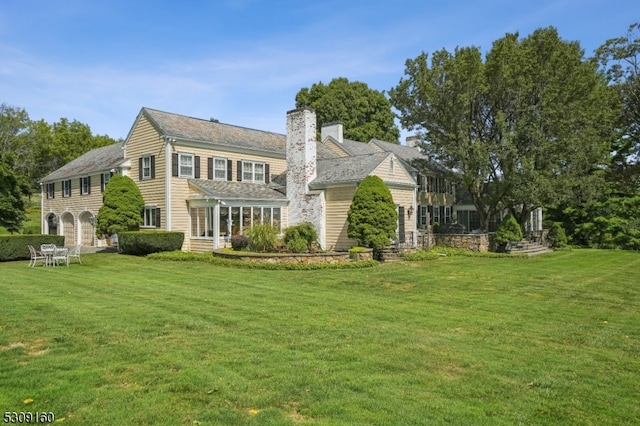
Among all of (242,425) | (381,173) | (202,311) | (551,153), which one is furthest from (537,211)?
(242,425)

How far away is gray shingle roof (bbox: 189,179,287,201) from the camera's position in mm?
21625

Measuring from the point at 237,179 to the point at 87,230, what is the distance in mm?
11501

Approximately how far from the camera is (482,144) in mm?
22484

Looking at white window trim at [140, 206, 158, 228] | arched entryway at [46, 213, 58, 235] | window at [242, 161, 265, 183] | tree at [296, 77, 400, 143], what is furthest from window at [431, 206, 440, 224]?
arched entryway at [46, 213, 58, 235]

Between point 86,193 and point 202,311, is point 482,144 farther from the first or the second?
point 86,193

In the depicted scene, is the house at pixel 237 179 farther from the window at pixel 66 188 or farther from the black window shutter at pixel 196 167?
the window at pixel 66 188

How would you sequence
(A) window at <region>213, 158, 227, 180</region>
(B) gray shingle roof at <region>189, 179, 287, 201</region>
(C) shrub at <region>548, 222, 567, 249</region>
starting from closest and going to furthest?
(B) gray shingle roof at <region>189, 179, 287, 201</region> → (A) window at <region>213, 158, 227, 180</region> → (C) shrub at <region>548, 222, 567, 249</region>

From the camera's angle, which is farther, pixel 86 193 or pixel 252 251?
pixel 86 193

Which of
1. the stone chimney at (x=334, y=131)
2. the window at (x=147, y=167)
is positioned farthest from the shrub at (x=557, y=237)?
the window at (x=147, y=167)

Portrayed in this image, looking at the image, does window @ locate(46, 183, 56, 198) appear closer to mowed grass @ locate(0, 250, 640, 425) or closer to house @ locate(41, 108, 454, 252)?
house @ locate(41, 108, 454, 252)

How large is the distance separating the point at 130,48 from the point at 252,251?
888cm

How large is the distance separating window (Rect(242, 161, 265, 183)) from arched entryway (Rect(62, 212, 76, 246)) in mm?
13420

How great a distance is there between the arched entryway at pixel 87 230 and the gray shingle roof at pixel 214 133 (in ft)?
30.3

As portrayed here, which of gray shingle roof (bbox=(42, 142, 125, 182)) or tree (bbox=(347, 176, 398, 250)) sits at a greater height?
gray shingle roof (bbox=(42, 142, 125, 182))
